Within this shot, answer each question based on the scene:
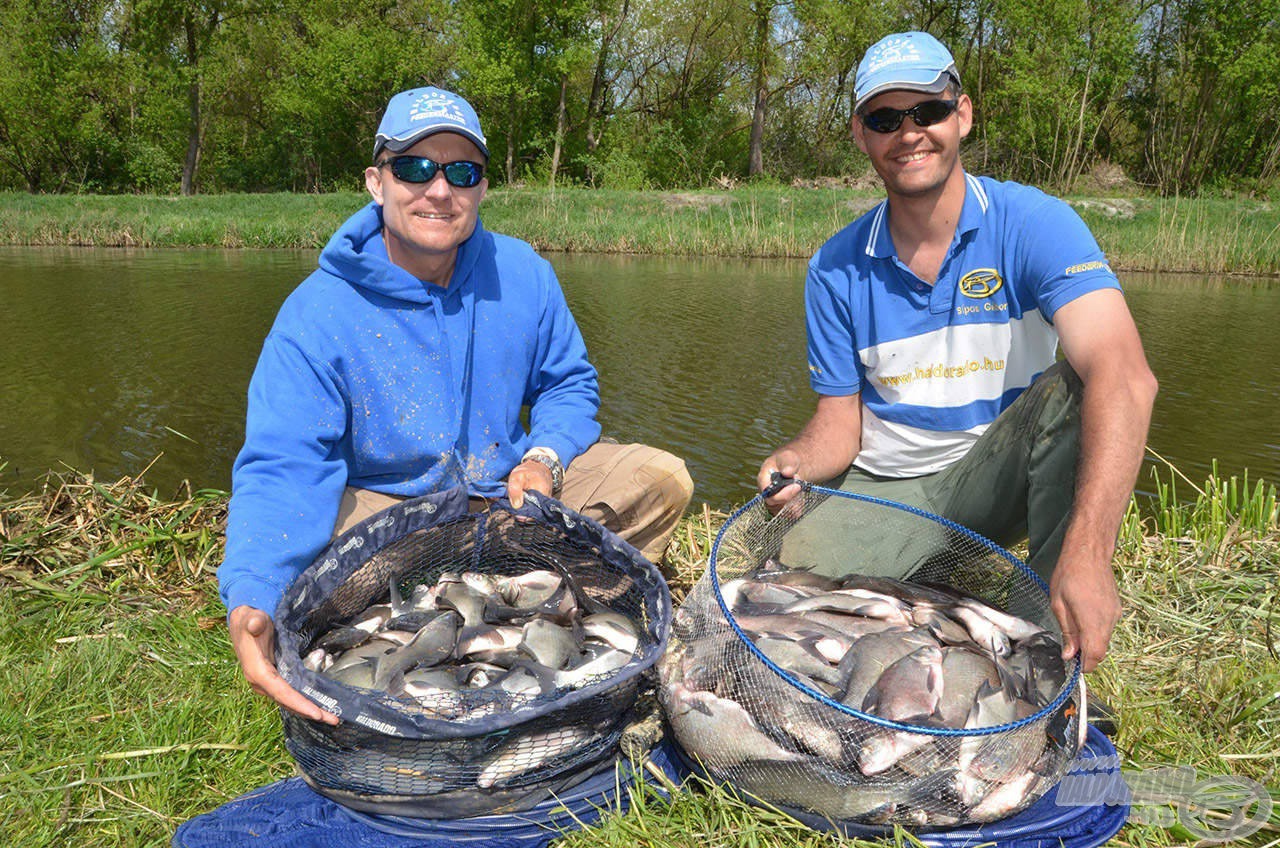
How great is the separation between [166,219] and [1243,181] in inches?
1257

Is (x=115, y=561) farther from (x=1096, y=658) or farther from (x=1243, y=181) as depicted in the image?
(x=1243, y=181)

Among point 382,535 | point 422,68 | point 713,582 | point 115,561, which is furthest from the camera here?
point 422,68

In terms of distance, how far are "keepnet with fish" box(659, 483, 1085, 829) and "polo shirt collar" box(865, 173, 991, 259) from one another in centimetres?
101

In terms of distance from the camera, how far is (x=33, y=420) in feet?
24.6

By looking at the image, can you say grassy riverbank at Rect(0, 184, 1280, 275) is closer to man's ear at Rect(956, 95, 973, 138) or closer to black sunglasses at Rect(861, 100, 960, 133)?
man's ear at Rect(956, 95, 973, 138)

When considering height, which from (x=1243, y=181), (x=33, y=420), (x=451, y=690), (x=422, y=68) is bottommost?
(x=33, y=420)

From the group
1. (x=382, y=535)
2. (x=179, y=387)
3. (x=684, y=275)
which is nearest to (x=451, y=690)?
(x=382, y=535)

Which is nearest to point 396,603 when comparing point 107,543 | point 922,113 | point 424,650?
point 424,650

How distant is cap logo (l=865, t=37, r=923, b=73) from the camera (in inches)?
122

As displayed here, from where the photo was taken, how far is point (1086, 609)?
221 cm

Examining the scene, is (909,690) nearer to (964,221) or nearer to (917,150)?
(964,221)

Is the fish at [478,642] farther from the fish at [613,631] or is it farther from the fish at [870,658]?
the fish at [870,658]

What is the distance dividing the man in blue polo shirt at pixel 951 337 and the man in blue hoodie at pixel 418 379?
782 mm

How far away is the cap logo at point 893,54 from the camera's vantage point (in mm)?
3102
